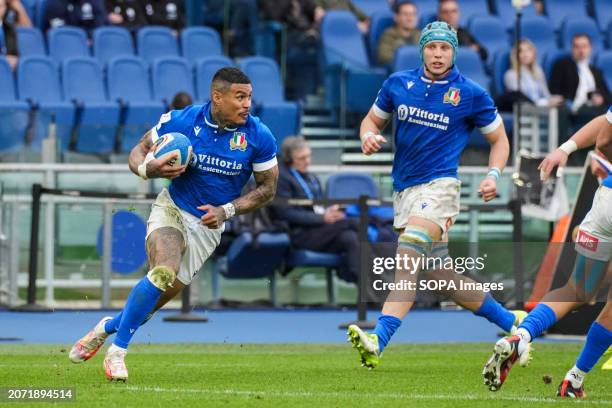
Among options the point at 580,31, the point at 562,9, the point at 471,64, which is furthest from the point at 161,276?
the point at 562,9

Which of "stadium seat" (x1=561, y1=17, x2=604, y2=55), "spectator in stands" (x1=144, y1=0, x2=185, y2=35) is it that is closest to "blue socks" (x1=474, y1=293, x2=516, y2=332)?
"spectator in stands" (x1=144, y1=0, x2=185, y2=35)

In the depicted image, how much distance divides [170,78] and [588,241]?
1169 centimetres

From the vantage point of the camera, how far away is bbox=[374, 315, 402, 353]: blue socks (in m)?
9.86

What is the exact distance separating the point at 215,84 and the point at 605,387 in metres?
3.35

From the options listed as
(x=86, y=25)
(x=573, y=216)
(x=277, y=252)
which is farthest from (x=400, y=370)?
(x=86, y=25)

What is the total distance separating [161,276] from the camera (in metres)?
9.46

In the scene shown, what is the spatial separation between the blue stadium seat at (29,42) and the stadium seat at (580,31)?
8266 mm

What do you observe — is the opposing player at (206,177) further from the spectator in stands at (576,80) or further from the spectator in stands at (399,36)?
the spectator in stands at (399,36)

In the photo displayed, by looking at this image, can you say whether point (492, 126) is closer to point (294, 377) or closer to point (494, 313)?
point (494, 313)

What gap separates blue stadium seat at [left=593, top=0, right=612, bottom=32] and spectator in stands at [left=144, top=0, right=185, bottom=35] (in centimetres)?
701

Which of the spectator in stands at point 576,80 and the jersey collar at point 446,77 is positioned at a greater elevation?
the jersey collar at point 446,77

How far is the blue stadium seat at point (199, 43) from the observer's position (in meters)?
21.2

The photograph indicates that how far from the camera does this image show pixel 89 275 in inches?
654

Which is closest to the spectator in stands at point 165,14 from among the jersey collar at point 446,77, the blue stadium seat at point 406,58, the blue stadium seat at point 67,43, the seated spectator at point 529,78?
the blue stadium seat at point 67,43
